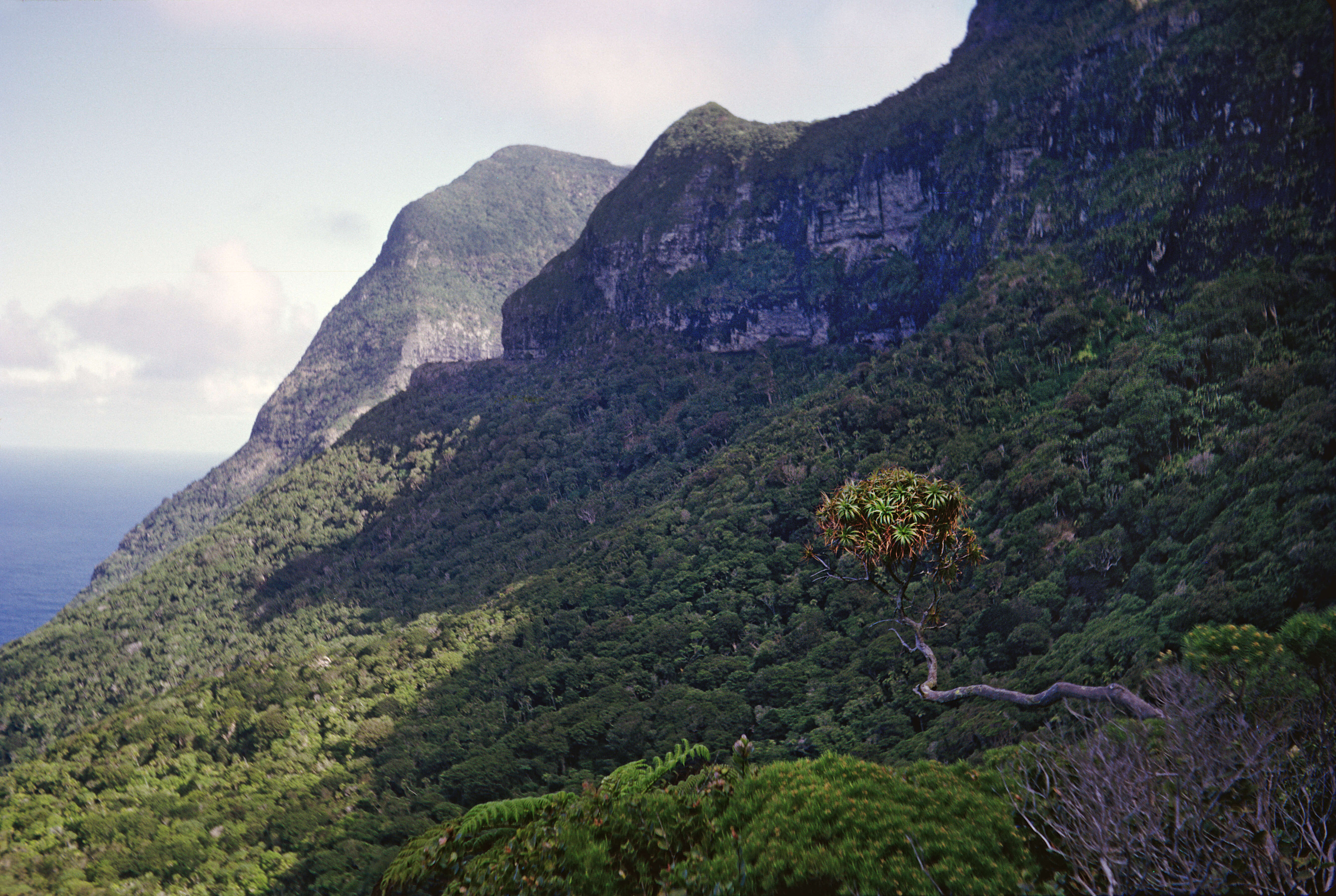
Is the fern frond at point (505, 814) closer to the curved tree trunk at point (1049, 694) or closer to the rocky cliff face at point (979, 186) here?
the curved tree trunk at point (1049, 694)

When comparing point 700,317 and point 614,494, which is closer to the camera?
point 614,494

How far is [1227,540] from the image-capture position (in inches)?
981

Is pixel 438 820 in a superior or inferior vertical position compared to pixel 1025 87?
inferior

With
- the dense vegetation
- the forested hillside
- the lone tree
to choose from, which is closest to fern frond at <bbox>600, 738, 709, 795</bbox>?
the forested hillside

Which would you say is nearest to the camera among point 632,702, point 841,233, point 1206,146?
point 632,702

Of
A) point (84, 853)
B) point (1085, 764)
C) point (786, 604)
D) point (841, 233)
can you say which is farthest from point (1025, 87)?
point (84, 853)

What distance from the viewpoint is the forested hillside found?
1484cm

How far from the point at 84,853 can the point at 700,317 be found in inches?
4469

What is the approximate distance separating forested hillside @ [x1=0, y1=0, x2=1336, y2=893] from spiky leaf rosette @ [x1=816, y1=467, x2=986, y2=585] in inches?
179

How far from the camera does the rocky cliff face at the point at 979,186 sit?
5469cm

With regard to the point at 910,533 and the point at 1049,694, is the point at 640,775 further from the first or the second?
the point at 1049,694

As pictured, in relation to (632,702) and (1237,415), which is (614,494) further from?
(1237,415)

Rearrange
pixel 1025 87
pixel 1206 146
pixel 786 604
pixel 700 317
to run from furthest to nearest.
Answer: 1. pixel 700 317
2. pixel 1025 87
3. pixel 1206 146
4. pixel 786 604

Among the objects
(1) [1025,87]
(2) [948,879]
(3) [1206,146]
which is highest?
(1) [1025,87]
